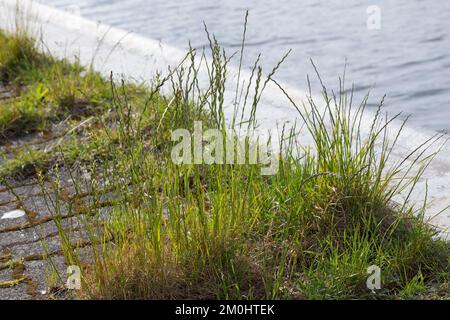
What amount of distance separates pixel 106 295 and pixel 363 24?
4.68m

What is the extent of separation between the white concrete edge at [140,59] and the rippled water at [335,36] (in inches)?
13.6

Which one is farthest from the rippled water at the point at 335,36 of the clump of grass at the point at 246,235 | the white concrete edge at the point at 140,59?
the clump of grass at the point at 246,235

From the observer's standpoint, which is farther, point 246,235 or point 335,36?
point 335,36

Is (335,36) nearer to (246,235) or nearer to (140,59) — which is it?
(140,59)

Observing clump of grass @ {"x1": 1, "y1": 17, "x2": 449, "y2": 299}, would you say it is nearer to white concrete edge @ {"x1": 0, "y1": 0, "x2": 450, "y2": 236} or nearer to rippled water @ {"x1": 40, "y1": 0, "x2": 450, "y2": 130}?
white concrete edge @ {"x1": 0, "y1": 0, "x2": 450, "y2": 236}

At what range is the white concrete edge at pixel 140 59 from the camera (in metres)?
3.51

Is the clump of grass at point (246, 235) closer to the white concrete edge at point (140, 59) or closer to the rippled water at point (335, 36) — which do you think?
the white concrete edge at point (140, 59)

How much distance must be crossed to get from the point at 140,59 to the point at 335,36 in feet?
5.33

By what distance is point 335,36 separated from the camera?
6457mm

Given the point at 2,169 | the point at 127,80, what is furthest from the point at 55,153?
the point at 127,80

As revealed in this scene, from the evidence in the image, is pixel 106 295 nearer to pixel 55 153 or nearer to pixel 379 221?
pixel 379 221

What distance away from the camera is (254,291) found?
2725 mm

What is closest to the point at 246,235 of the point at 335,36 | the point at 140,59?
the point at 140,59

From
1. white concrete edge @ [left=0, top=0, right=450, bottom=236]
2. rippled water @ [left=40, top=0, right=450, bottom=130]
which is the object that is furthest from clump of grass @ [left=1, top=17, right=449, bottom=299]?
rippled water @ [left=40, top=0, right=450, bottom=130]
